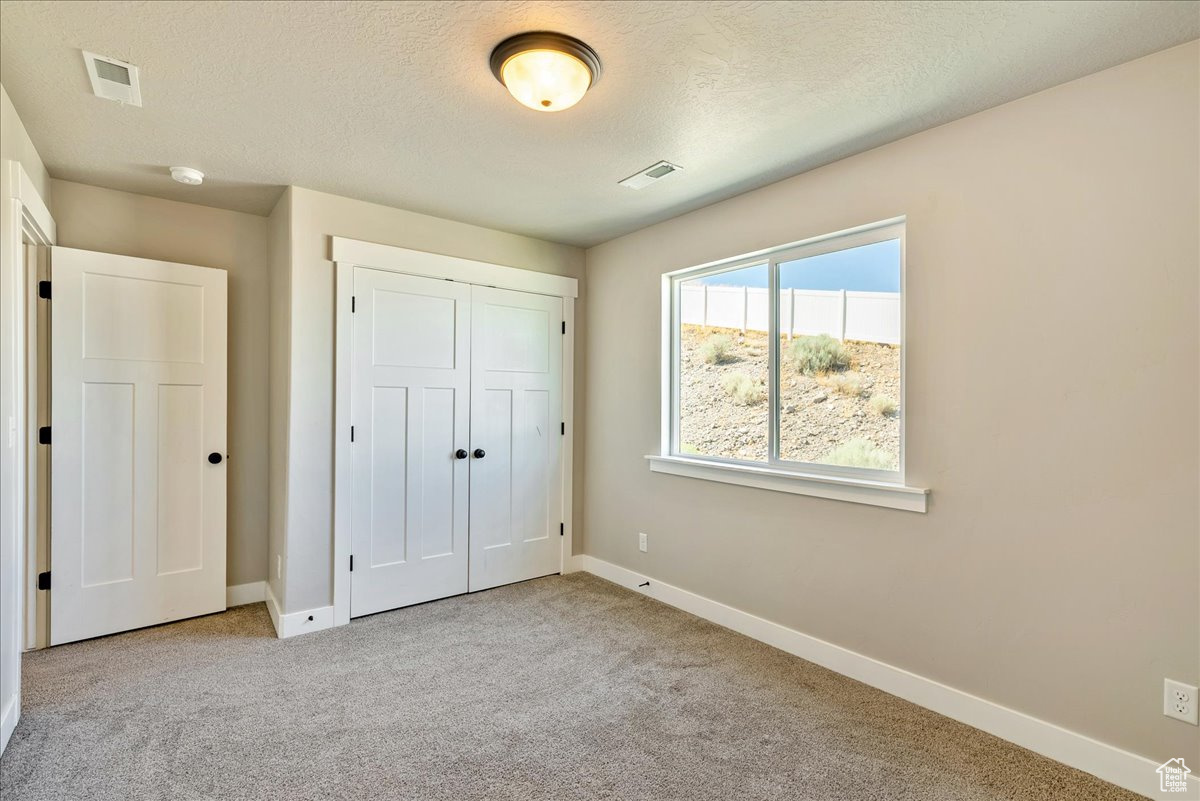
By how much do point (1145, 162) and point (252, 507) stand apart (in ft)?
15.0

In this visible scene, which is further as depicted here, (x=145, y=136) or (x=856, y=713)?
(x=145, y=136)

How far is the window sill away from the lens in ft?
8.03

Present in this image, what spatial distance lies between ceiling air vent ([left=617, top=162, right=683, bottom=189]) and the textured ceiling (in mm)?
84

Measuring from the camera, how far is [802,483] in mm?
2832

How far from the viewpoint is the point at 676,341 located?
3.74 m

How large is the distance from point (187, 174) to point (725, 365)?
118 inches

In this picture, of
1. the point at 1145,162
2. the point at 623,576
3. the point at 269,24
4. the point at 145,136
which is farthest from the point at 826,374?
the point at 145,136

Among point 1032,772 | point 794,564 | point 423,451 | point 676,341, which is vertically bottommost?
point 1032,772

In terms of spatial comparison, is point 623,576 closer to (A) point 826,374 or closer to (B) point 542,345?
(B) point 542,345

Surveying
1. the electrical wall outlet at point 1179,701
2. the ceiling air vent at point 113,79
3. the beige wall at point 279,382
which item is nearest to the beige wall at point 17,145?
the ceiling air vent at point 113,79

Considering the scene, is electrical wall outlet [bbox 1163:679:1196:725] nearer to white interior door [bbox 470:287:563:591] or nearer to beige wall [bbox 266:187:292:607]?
white interior door [bbox 470:287:563:591]

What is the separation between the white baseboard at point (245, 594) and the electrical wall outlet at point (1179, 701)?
171 inches

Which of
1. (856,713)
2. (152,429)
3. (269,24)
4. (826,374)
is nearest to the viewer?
(269,24)

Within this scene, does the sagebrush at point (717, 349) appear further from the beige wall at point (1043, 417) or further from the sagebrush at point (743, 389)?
the beige wall at point (1043, 417)
